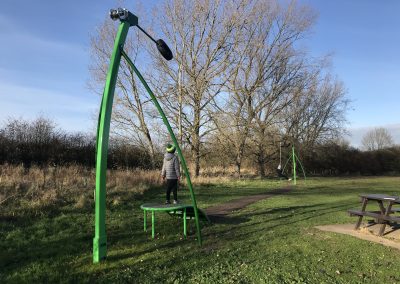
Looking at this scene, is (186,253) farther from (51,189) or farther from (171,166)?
(51,189)

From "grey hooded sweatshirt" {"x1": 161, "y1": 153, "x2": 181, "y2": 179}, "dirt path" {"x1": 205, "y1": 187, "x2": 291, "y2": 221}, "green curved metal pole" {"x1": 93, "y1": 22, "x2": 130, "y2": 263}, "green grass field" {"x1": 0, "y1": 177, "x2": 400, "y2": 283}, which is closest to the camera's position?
"green grass field" {"x1": 0, "y1": 177, "x2": 400, "y2": 283}

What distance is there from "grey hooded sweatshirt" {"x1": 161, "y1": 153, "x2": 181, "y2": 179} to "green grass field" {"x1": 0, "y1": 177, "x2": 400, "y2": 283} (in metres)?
1.76

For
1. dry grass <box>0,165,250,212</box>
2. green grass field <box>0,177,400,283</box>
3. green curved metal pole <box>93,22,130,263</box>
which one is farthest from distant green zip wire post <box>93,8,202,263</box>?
dry grass <box>0,165,250,212</box>

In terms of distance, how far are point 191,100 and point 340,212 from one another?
17.0 m

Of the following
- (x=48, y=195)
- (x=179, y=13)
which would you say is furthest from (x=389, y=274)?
(x=179, y=13)

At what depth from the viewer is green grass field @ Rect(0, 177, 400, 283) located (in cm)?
571

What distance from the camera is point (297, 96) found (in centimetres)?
3422

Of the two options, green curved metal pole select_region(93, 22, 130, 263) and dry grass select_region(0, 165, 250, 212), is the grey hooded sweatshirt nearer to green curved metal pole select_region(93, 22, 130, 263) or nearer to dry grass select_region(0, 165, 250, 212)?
dry grass select_region(0, 165, 250, 212)

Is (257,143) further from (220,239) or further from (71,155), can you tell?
(220,239)

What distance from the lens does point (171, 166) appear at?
1190 cm

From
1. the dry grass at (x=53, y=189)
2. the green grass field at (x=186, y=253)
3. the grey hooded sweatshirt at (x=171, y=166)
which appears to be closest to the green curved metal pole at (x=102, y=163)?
the green grass field at (x=186, y=253)

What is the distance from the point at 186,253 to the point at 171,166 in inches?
204

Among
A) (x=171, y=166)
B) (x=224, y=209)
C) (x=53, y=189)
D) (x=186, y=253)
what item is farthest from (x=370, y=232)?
(x=53, y=189)

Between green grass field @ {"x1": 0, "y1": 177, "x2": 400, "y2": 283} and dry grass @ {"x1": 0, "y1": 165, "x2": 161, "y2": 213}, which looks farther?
dry grass @ {"x1": 0, "y1": 165, "x2": 161, "y2": 213}
